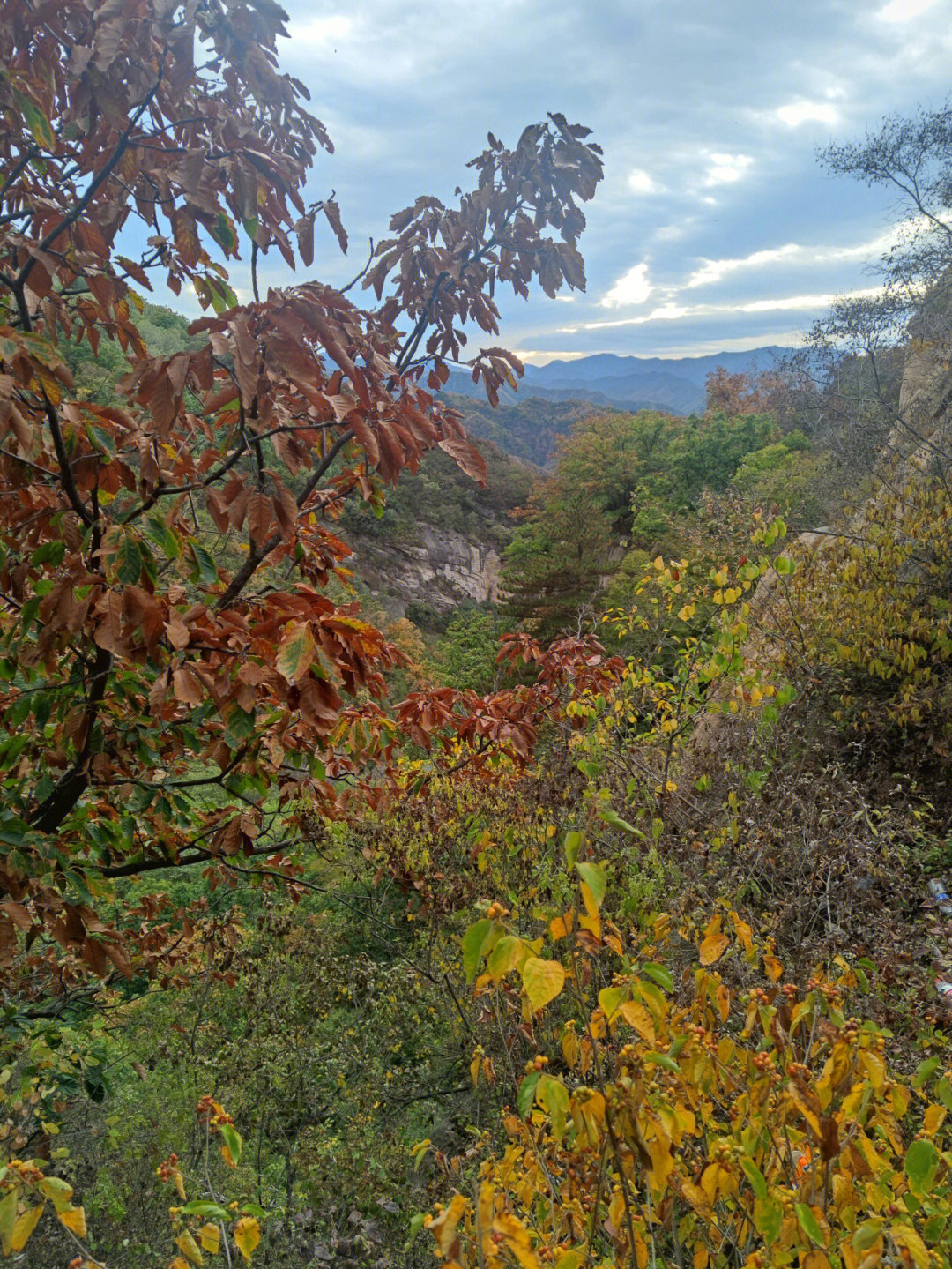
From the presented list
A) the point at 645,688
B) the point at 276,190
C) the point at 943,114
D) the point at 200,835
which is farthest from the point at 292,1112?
the point at 943,114

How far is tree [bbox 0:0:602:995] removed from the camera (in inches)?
59.8

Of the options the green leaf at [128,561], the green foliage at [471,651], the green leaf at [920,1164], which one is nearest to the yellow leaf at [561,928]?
the green leaf at [920,1164]

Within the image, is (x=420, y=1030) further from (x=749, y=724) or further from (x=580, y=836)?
(x=580, y=836)

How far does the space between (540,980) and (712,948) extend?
1.89 feet

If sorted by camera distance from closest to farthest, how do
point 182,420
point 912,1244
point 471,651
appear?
1. point 912,1244
2. point 182,420
3. point 471,651

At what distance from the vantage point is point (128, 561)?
1493 millimetres

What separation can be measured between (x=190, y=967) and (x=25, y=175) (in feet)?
13.7

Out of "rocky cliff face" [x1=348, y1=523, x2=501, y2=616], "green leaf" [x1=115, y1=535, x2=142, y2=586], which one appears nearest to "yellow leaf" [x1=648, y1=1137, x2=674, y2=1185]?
"green leaf" [x1=115, y1=535, x2=142, y2=586]

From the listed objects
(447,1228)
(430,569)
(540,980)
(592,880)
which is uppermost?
(592,880)

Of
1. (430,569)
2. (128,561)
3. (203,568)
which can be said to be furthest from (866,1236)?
(430,569)

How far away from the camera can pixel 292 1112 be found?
13.7ft

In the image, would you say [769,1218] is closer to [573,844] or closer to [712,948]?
[712,948]

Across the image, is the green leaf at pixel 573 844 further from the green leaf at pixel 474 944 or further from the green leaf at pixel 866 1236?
the green leaf at pixel 866 1236

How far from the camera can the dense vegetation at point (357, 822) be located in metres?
1.36
